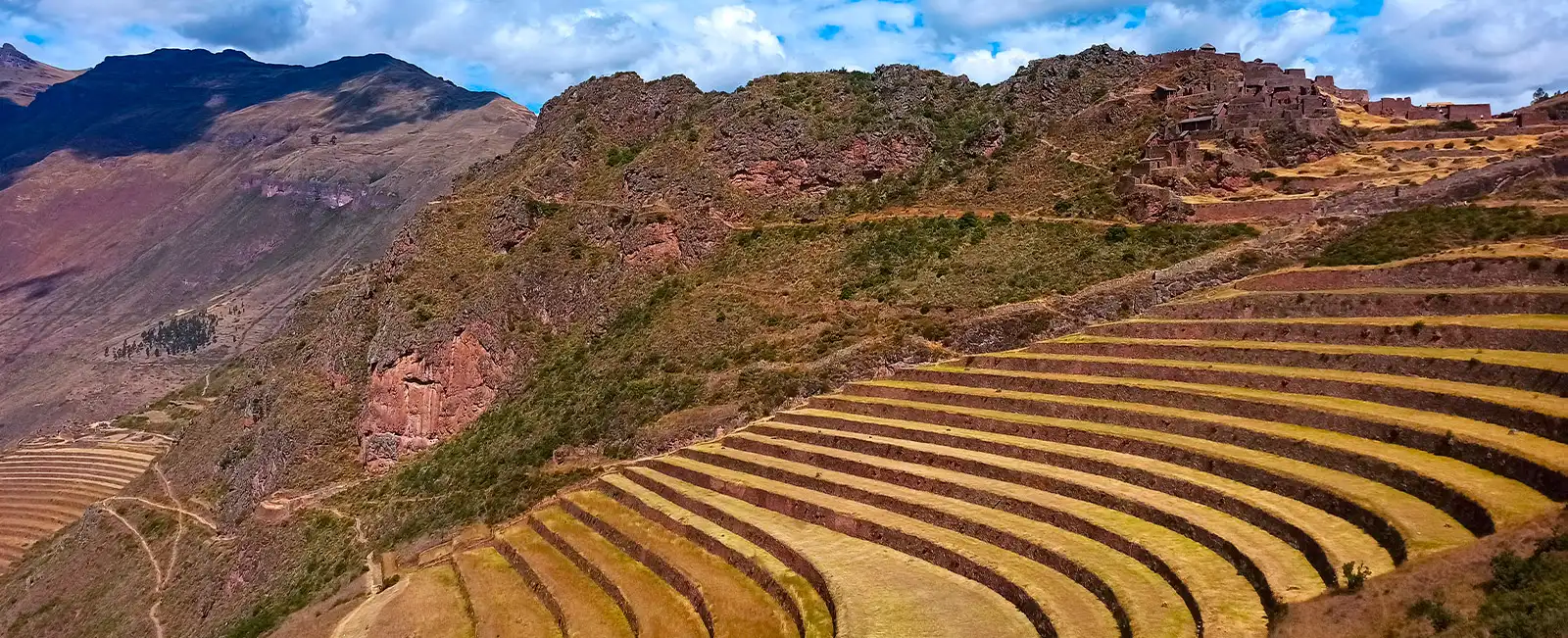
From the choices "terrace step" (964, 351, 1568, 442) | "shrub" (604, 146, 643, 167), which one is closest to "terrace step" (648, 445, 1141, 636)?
"terrace step" (964, 351, 1568, 442)

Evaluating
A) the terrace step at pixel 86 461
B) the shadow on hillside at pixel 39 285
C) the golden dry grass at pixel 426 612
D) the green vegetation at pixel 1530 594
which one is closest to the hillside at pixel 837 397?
the golden dry grass at pixel 426 612

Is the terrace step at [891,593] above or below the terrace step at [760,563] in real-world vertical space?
above

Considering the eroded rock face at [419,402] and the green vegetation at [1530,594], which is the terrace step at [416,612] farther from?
the green vegetation at [1530,594]

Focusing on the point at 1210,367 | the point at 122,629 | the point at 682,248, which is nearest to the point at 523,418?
the point at 682,248

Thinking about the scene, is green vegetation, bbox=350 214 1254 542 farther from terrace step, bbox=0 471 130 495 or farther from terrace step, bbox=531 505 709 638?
terrace step, bbox=0 471 130 495

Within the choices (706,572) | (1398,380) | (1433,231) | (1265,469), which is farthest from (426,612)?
(1433,231)
